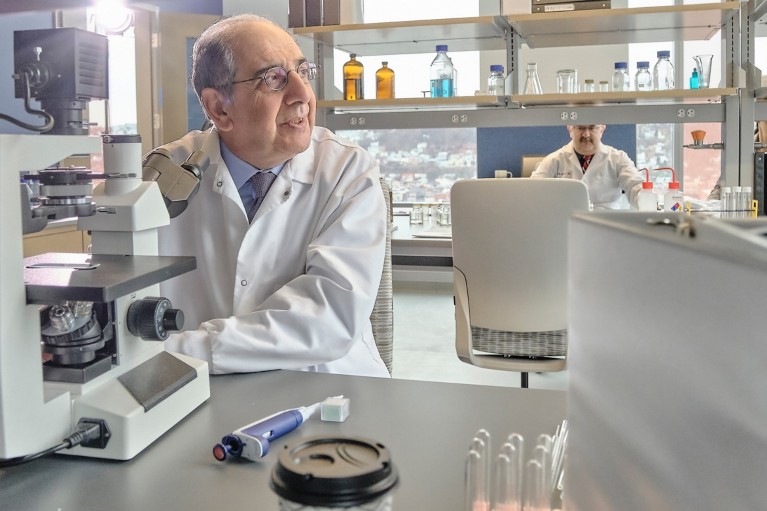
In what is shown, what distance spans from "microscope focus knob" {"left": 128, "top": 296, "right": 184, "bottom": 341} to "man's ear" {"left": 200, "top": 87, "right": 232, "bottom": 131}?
774 mm

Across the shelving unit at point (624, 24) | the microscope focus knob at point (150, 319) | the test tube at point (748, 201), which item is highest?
the shelving unit at point (624, 24)

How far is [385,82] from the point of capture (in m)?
3.53

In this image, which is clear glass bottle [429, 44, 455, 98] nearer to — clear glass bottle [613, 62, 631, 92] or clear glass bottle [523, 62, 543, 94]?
clear glass bottle [523, 62, 543, 94]

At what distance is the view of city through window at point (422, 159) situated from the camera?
6.51 meters

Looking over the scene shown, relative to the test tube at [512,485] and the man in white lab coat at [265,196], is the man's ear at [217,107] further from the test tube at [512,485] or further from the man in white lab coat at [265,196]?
the test tube at [512,485]

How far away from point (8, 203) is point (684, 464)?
709 millimetres

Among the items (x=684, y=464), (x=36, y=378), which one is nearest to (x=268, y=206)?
(x=36, y=378)

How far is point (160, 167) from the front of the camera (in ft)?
3.76

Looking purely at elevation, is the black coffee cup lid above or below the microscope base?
above

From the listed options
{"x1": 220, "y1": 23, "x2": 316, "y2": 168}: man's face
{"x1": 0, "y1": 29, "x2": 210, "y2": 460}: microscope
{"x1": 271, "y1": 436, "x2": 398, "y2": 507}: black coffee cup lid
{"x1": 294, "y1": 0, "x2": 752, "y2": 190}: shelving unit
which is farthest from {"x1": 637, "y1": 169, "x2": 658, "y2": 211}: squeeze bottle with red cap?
{"x1": 271, "y1": 436, "x2": 398, "y2": 507}: black coffee cup lid

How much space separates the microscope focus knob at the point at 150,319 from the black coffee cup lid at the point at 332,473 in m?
0.49

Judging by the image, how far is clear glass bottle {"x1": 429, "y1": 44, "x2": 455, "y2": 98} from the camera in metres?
3.45

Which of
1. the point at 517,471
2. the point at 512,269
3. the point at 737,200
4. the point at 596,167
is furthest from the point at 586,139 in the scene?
the point at 517,471

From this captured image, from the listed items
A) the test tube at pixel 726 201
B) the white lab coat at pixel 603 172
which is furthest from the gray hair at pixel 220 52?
the white lab coat at pixel 603 172
